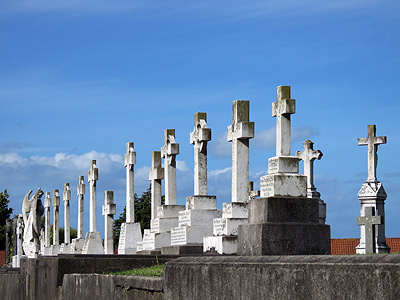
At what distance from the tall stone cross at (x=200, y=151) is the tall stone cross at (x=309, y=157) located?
4526 millimetres

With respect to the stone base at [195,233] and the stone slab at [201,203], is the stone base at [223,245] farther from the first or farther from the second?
the stone slab at [201,203]

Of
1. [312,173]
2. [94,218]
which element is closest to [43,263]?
[312,173]

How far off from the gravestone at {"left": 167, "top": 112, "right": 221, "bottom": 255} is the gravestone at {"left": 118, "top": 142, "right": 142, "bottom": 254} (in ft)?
17.9

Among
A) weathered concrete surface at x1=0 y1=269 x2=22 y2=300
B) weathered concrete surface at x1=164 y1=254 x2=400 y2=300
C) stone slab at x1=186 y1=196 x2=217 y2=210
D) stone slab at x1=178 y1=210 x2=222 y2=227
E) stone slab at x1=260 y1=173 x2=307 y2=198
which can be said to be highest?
stone slab at x1=260 y1=173 x2=307 y2=198

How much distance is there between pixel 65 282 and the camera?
1155cm

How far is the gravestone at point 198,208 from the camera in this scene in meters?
17.7

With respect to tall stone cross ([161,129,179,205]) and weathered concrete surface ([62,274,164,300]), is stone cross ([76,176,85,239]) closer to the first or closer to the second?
tall stone cross ([161,129,179,205])

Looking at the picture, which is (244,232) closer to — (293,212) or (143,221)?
(293,212)

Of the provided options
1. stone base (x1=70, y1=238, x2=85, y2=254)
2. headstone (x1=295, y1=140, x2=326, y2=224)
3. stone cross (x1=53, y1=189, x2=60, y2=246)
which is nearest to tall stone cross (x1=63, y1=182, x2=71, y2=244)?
stone cross (x1=53, y1=189, x2=60, y2=246)

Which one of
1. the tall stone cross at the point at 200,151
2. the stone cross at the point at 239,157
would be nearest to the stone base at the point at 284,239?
the stone cross at the point at 239,157

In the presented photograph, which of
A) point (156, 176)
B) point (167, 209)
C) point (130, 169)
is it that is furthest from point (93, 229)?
point (167, 209)

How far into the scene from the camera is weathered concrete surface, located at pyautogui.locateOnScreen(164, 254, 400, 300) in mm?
4316

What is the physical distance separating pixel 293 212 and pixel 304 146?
35.2ft

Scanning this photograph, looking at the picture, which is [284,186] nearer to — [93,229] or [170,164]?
[170,164]
